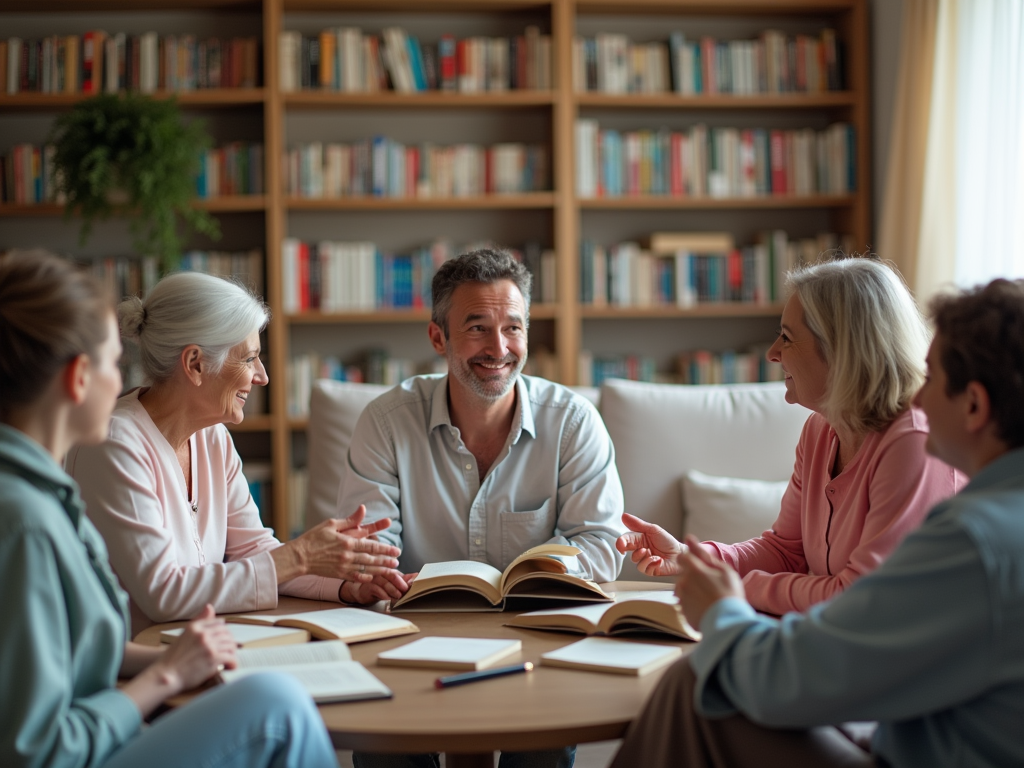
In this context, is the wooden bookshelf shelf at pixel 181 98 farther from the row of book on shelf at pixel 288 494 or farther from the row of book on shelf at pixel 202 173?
the row of book on shelf at pixel 288 494

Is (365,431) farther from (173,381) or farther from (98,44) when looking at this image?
(98,44)

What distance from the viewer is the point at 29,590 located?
A: 1116 mm

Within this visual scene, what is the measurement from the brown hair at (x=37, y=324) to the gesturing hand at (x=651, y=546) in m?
0.99

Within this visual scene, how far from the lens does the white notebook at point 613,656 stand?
1371 mm

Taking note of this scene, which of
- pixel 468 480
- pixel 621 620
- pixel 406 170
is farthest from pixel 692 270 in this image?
pixel 621 620

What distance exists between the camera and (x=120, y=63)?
13.0 feet

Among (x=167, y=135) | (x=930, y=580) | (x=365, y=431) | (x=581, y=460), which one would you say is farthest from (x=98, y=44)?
(x=930, y=580)

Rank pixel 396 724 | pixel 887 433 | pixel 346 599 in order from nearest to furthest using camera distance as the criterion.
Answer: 1. pixel 396 724
2. pixel 887 433
3. pixel 346 599

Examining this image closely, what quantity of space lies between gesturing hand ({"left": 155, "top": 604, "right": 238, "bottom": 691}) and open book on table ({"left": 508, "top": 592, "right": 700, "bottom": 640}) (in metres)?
0.48

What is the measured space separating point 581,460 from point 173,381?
868 millimetres

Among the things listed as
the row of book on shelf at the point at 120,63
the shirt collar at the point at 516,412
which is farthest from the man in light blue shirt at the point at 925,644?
the row of book on shelf at the point at 120,63

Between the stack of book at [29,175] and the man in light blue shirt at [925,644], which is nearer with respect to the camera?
the man in light blue shirt at [925,644]

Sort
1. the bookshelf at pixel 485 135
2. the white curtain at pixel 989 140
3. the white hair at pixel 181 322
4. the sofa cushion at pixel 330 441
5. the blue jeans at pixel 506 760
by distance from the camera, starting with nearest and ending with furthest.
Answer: the white hair at pixel 181 322 → the blue jeans at pixel 506 760 → the sofa cushion at pixel 330 441 → the white curtain at pixel 989 140 → the bookshelf at pixel 485 135

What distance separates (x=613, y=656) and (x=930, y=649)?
18.8 inches
